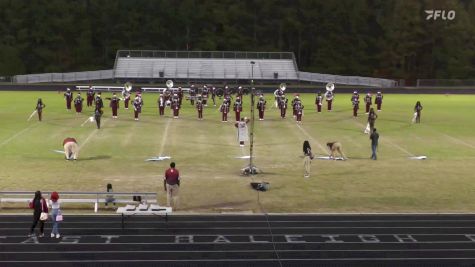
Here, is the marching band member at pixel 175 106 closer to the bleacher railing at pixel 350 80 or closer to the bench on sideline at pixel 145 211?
the bench on sideline at pixel 145 211

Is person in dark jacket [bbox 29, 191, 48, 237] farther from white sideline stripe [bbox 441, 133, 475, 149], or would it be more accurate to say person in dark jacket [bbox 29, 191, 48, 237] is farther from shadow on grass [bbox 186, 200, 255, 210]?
white sideline stripe [bbox 441, 133, 475, 149]

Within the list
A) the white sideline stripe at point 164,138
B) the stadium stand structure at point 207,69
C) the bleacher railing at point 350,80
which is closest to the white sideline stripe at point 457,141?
the white sideline stripe at point 164,138

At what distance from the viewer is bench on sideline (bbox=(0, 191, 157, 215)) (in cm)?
1753

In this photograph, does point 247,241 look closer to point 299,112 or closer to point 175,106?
point 299,112

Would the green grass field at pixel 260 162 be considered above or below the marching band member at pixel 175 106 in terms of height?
below

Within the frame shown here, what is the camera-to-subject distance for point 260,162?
2550cm

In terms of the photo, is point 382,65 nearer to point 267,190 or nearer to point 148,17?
point 148,17

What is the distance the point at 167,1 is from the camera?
8938 cm

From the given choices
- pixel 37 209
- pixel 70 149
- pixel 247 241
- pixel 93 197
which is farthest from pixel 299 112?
pixel 37 209

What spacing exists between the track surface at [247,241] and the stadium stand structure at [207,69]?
59.0 m

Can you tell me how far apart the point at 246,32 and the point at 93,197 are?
242 ft

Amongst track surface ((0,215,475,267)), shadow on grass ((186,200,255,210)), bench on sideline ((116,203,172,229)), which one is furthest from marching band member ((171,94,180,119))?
bench on sideline ((116,203,172,229))

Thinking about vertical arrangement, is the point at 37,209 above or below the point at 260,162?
above

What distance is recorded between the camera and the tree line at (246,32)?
3374 inches
